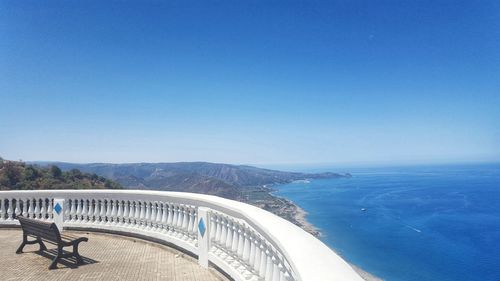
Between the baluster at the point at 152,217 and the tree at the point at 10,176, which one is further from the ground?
the tree at the point at 10,176

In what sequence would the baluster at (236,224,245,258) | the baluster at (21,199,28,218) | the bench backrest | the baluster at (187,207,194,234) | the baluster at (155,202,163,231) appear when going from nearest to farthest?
the baluster at (236,224,245,258)
the bench backrest
the baluster at (187,207,194,234)
the baluster at (155,202,163,231)
the baluster at (21,199,28,218)

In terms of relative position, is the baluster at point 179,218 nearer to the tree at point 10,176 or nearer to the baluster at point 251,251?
the baluster at point 251,251

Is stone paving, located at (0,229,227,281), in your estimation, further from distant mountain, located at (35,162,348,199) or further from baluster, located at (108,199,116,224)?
distant mountain, located at (35,162,348,199)

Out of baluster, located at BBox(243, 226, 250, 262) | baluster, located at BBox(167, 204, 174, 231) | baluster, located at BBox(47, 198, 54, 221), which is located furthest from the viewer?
baluster, located at BBox(47, 198, 54, 221)

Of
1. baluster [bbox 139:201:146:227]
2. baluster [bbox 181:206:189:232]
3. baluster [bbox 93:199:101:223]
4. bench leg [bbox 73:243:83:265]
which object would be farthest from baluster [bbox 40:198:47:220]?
baluster [bbox 181:206:189:232]

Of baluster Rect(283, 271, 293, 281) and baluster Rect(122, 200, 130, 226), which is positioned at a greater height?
baluster Rect(283, 271, 293, 281)

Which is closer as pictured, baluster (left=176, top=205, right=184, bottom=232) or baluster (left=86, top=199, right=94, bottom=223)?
baluster (left=176, top=205, right=184, bottom=232)

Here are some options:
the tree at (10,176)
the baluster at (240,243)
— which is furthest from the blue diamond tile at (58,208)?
the tree at (10,176)
